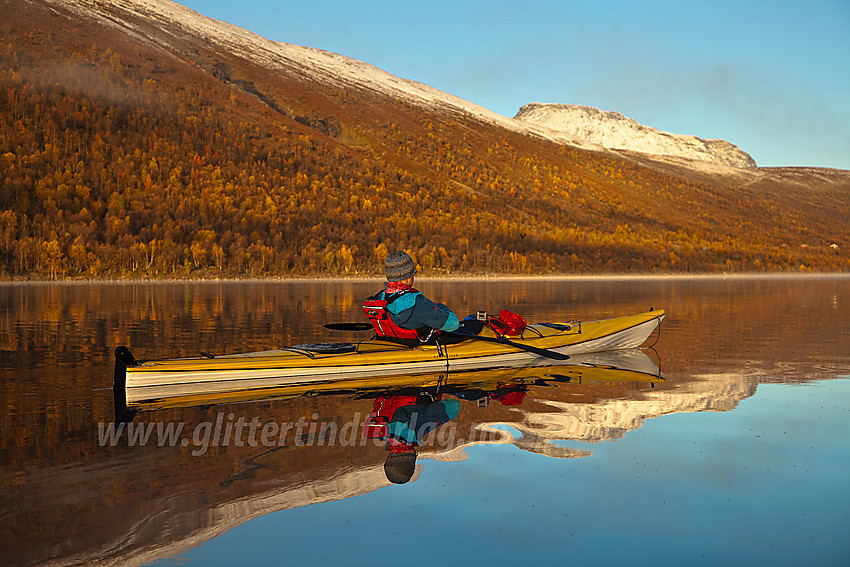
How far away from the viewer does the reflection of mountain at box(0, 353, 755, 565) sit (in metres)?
5.63

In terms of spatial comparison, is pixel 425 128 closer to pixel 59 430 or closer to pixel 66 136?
pixel 66 136

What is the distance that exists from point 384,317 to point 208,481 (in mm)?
6008

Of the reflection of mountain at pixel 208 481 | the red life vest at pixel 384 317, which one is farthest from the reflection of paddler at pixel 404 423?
the red life vest at pixel 384 317

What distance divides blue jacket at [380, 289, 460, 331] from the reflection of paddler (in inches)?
60.0

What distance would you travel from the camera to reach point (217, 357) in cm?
1150

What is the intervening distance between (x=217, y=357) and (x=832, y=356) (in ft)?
41.4

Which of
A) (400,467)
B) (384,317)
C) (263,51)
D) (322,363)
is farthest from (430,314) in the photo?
(263,51)

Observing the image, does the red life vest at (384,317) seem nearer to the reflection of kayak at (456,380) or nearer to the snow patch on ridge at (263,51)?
the reflection of kayak at (456,380)

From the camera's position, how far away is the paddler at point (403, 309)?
12.1 metres

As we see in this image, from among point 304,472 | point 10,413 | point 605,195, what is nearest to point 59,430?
point 10,413

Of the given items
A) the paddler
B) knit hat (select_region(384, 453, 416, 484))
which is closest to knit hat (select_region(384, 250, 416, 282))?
the paddler

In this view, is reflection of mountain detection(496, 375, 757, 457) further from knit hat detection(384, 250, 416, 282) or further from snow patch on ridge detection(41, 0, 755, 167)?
snow patch on ridge detection(41, 0, 755, 167)

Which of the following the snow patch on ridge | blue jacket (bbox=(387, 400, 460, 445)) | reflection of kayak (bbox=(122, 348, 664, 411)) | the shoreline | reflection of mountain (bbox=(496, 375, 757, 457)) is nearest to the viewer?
reflection of mountain (bbox=(496, 375, 757, 457))

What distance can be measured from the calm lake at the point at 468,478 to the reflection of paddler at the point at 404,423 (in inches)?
6.5
